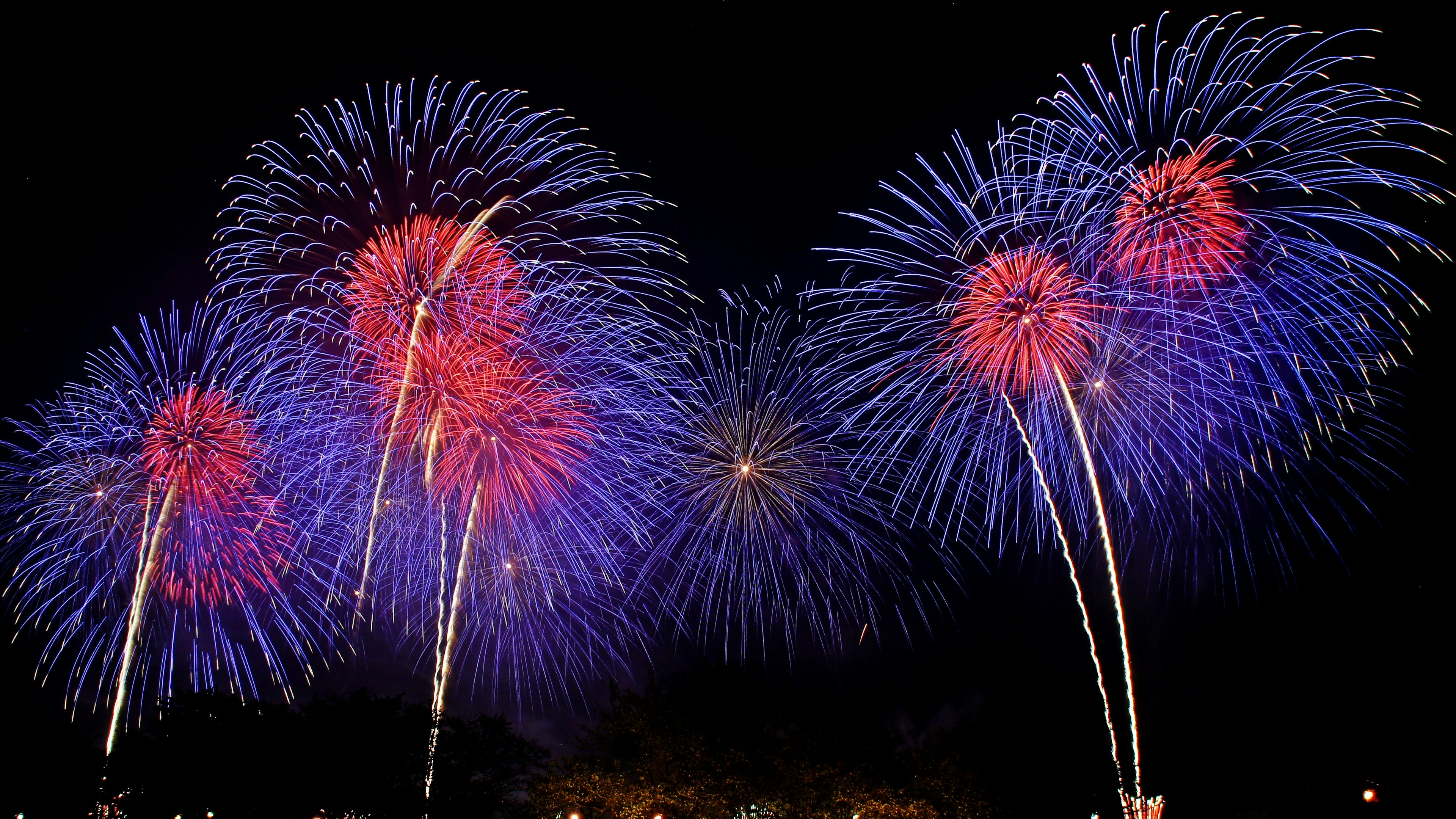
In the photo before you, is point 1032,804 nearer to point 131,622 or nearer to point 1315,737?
point 1315,737

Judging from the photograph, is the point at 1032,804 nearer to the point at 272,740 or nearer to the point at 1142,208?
the point at 1142,208

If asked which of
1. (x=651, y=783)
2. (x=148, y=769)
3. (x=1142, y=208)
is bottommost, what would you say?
(x=651, y=783)

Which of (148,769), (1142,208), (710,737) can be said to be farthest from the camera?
(710,737)

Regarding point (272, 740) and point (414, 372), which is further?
point (272, 740)

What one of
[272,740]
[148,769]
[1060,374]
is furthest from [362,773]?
[1060,374]

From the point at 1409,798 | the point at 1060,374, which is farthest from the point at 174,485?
the point at 1409,798

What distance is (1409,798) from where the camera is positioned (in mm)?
37625

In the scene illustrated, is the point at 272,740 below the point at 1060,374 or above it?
below

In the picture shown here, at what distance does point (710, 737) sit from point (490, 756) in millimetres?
7553

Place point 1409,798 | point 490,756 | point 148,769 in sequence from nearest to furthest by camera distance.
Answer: point 148,769, point 490,756, point 1409,798

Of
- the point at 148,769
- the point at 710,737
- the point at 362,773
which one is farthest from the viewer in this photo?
the point at 710,737

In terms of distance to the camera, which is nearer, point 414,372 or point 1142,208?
point 1142,208

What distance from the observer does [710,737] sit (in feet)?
103

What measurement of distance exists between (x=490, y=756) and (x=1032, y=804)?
18773 mm
